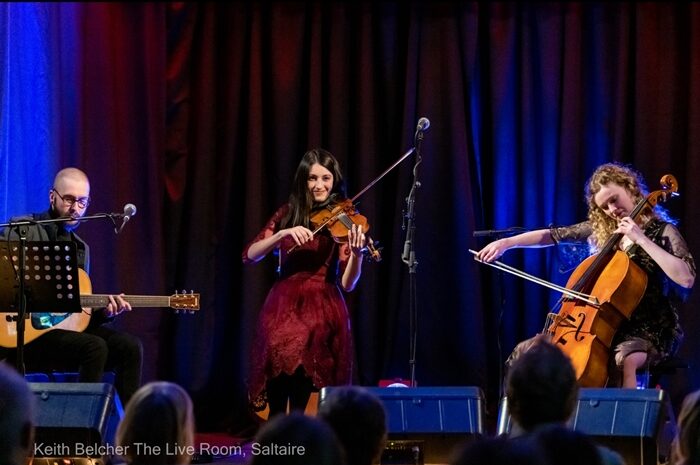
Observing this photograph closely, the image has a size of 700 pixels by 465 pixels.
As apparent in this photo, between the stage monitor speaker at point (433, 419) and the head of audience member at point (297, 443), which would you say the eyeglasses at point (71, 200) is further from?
the head of audience member at point (297, 443)

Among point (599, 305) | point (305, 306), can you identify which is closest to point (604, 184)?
point (599, 305)

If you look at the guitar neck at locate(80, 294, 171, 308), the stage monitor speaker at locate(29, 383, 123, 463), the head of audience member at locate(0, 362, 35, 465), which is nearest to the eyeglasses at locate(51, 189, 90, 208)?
the guitar neck at locate(80, 294, 171, 308)

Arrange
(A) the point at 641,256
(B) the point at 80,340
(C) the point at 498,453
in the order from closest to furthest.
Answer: (C) the point at 498,453 < (A) the point at 641,256 < (B) the point at 80,340

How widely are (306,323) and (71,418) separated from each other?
1651mm

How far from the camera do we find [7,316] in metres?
4.96

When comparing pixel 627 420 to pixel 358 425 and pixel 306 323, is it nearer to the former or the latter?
pixel 358 425

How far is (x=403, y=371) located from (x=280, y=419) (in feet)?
13.4

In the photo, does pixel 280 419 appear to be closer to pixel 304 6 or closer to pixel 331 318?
pixel 331 318

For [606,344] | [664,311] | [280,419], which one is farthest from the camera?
[664,311]

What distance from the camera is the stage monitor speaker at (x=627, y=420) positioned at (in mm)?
3367

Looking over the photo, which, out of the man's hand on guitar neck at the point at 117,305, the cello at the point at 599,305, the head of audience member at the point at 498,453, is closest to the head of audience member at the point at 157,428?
the head of audience member at the point at 498,453

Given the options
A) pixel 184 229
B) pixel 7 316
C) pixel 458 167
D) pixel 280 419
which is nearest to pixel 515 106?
Result: pixel 458 167

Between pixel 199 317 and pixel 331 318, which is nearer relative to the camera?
pixel 331 318

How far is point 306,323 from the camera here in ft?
16.8
